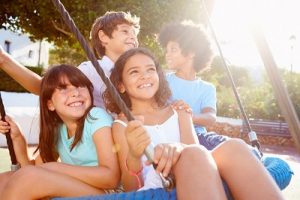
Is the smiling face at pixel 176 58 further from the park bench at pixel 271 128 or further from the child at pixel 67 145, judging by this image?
the park bench at pixel 271 128

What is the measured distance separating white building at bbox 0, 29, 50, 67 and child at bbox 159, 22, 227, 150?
16.0 metres

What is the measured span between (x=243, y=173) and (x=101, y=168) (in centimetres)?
40

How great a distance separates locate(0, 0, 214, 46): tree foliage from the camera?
780 centimetres

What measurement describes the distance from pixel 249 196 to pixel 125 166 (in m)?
0.41

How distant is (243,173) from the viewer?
39.4 inches

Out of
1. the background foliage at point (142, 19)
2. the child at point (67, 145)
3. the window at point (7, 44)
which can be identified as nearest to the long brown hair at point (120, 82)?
the child at point (67, 145)

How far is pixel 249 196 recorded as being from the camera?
3.13ft

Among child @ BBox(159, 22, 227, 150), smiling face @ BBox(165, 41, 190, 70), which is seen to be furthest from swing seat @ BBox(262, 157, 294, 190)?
smiling face @ BBox(165, 41, 190, 70)

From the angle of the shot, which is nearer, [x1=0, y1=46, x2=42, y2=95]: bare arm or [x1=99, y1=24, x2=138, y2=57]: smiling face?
[x1=0, y1=46, x2=42, y2=95]: bare arm

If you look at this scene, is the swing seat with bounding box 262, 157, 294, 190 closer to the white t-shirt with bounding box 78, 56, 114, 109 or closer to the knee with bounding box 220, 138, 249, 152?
the knee with bounding box 220, 138, 249, 152

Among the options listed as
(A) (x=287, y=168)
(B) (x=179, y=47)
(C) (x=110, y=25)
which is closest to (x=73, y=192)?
(A) (x=287, y=168)

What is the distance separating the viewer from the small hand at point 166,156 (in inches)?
36.6

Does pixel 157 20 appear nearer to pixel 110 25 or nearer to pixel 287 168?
pixel 110 25

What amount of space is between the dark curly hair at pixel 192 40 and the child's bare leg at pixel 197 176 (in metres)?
1.31
